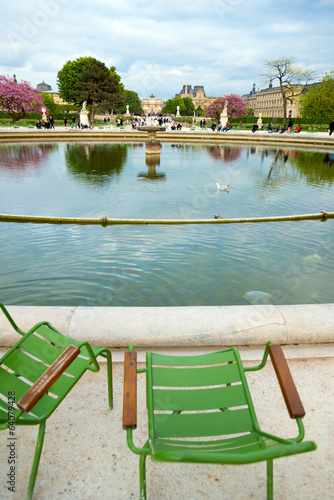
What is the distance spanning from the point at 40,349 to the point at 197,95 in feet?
682

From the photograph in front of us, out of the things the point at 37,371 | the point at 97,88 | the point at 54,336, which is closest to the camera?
the point at 37,371

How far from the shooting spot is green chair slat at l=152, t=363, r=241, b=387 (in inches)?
84.7

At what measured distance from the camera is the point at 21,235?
306 inches

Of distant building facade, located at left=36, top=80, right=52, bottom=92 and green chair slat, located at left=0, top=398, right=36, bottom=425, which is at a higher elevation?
distant building facade, located at left=36, top=80, right=52, bottom=92

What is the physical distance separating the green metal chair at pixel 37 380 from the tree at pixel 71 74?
233 ft

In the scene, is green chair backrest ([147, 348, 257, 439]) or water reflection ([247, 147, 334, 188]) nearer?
green chair backrest ([147, 348, 257, 439])

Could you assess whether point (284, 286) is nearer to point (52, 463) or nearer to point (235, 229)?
point (235, 229)

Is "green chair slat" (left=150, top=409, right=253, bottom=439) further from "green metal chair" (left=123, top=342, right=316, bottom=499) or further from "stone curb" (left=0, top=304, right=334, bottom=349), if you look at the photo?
"stone curb" (left=0, top=304, right=334, bottom=349)

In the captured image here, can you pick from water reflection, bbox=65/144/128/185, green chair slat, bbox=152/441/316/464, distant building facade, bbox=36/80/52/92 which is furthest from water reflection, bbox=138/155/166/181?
distant building facade, bbox=36/80/52/92

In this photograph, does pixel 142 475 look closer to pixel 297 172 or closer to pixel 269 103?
pixel 297 172

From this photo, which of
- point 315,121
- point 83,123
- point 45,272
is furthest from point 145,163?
point 315,121

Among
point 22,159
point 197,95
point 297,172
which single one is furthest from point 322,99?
point 197,95

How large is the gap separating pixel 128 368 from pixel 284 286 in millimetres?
4432

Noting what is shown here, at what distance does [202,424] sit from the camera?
6.37 ft
